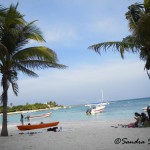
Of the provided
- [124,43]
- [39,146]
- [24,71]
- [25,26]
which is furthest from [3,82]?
[124,43]

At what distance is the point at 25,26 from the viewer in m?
13.1

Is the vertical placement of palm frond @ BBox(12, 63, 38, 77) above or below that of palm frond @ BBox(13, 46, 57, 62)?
below

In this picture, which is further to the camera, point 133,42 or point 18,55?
point 18,55

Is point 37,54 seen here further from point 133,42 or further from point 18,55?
point 133,42

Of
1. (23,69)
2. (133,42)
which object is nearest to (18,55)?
(23,69)

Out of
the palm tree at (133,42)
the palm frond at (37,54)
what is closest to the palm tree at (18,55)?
the palm frond at (37,54)

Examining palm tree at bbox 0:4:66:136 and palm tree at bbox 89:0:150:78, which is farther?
palm tree at bbox 0:4:66:136

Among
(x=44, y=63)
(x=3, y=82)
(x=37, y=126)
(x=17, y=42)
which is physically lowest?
(x=37, y=126)

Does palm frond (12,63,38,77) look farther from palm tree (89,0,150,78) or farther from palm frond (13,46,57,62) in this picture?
palm tree (89,0,150,78)

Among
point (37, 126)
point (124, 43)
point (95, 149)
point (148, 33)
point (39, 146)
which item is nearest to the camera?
point (148, 33)

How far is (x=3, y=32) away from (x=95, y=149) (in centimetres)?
735

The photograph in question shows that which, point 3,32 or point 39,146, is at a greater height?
point 3,32

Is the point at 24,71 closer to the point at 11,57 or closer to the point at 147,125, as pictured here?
the point at 11,57

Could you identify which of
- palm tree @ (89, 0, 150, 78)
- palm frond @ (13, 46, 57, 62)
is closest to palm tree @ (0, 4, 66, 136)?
palm frond @ (13, 46, 57, 62)
